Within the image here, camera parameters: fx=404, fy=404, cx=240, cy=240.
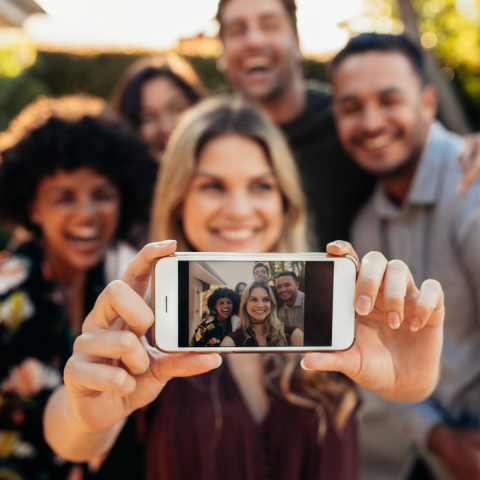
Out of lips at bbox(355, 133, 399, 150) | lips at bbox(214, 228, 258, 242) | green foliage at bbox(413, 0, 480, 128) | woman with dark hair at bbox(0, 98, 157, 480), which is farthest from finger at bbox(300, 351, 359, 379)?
green foliage at bbox(413, 0, 480, 128)

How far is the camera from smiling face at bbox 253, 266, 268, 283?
124cm

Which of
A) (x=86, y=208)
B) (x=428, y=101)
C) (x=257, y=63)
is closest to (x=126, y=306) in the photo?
(x=86, y=208)

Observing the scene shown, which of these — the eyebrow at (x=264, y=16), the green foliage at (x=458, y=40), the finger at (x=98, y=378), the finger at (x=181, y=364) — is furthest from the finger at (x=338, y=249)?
the green foliage at (x=458, y=40)

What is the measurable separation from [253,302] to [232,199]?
94 cm

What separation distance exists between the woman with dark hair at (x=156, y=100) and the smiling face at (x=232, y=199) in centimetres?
163

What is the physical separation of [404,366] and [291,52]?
3.02 m

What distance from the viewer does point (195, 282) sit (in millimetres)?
1246

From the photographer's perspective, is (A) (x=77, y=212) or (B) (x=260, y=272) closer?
(B) (x=260, y=272)

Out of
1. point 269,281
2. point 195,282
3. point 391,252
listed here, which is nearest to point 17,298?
point 195,282

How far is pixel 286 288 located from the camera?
126 centimetres

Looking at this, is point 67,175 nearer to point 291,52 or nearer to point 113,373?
point 113,373

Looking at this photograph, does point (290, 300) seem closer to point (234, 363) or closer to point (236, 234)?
point (236, 234)

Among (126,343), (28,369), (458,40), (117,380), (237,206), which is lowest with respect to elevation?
(28,369)

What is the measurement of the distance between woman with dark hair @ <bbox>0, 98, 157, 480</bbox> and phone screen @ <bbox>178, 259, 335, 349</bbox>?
134 cm
